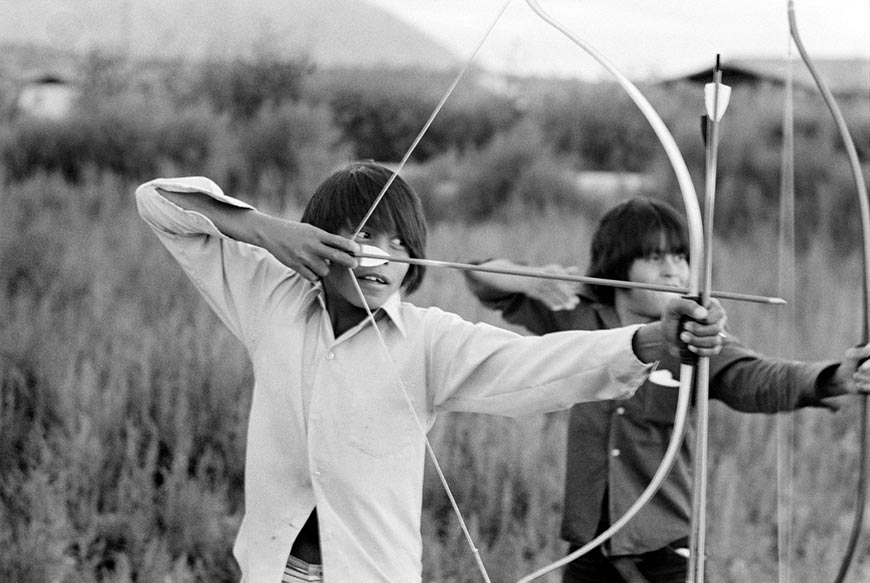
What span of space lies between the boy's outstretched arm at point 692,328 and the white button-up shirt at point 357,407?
0.19 m

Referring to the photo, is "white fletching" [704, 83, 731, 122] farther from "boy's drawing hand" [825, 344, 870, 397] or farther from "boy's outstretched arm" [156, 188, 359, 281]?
"boy's outstretched arm" [156, 188, 359, 281]

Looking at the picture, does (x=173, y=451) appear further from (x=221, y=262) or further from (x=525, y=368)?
(x=525, y=368)

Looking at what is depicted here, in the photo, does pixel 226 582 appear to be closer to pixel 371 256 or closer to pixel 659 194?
pixel 371 256

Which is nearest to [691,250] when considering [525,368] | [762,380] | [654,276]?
[525,368]

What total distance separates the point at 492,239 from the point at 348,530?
5.44 m

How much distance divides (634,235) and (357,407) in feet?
2.83

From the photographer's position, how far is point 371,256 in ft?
5.64

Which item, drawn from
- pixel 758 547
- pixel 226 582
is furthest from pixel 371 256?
pixel 758 547

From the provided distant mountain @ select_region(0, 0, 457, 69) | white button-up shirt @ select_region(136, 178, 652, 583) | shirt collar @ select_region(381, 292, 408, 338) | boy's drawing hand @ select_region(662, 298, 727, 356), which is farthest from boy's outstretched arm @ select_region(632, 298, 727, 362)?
distant mountain @ select_region(0, 0, 457, 69)

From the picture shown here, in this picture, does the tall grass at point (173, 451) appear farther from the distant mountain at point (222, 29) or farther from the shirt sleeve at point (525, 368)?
the distant mountain at point (222, 29)

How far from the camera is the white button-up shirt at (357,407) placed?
175cm

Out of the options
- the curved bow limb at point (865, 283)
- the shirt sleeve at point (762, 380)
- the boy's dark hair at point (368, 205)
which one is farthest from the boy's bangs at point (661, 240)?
the boy's dark hair at point (368, 205)

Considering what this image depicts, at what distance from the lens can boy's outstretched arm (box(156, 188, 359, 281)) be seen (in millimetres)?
1759

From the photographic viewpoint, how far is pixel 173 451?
3.82 meters
